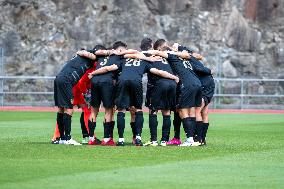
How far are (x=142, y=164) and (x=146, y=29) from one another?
3293 centimetres

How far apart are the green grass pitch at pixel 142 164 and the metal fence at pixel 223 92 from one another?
18.6 meters

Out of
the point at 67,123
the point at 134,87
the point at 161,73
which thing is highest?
the point at 161,73

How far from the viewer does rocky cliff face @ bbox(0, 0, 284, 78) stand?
47312 mm

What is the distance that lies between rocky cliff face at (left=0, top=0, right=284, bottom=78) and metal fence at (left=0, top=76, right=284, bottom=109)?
244 cm

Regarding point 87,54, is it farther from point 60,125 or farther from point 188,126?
point 188,126

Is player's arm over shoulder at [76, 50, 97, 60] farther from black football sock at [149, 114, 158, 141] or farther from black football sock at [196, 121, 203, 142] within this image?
black football sock at [196, 121, 203, 142]

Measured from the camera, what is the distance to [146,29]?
4856cm

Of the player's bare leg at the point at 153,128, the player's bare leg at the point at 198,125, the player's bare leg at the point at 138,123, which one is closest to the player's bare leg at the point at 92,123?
the player's bare leg at the point at 138,123

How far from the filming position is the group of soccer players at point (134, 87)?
1967cm

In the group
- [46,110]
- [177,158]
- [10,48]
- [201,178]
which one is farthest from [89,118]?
[10,48]

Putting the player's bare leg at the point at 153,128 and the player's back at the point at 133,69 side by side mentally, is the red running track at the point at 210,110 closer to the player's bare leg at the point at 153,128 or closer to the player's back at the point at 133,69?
A: the player's bare leg at the point at 153,128

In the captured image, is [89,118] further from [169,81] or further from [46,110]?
[46,110]

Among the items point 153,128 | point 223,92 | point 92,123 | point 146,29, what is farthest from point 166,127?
point 146,29

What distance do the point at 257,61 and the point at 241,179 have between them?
3576 cm
